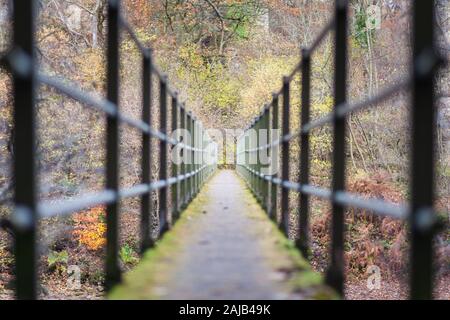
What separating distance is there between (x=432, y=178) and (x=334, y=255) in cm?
132

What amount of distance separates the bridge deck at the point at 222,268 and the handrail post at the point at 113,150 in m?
0.13

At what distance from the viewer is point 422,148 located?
1828 mm

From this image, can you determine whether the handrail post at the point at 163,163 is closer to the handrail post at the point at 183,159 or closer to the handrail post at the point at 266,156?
the handrail post at the point at 183,159

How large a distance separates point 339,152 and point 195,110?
22.8 meters

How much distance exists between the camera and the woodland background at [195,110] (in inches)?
616

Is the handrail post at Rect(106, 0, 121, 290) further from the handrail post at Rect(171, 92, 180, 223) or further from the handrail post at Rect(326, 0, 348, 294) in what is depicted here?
the handrail post at Rect(171, 92, 180, 223)

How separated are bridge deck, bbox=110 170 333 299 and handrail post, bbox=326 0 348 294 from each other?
13 centimetres

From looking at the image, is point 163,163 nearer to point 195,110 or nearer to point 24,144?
point 24,144

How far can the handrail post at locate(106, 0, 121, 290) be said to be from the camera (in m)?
2.98

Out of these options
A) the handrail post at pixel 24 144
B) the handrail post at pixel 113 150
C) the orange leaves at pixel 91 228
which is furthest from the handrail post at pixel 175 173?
the orange leaves at pixel 91 228

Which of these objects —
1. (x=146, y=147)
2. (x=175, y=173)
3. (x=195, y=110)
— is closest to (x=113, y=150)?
(x=146, y=147)

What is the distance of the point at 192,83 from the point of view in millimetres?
25906

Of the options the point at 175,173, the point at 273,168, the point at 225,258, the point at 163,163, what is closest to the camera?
the point at 225,258
